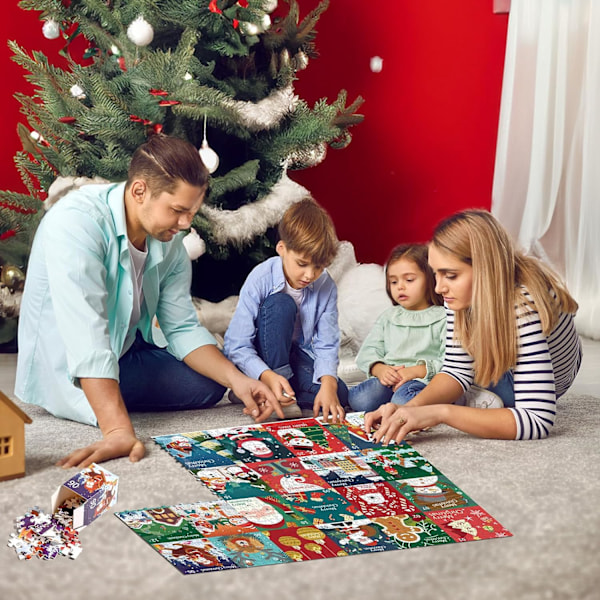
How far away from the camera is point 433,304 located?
6.34 feet

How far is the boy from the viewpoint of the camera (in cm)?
176

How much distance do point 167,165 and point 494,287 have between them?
62 cm

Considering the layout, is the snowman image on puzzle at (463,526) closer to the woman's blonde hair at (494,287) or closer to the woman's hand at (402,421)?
the woman's hand at (402,421)

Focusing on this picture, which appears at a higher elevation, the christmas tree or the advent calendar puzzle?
the christmas tree

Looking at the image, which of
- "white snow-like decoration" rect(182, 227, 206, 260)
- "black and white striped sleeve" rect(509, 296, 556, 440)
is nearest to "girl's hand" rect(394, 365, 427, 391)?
"black and white striped sleeve" rect(509, 296, 556, 440)

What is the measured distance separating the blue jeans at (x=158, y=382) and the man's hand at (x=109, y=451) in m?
0.35

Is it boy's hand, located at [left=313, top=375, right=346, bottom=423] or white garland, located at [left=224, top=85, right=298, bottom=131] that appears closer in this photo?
boy's hand, located at [left=313, top=375, right=346, bottom=423]

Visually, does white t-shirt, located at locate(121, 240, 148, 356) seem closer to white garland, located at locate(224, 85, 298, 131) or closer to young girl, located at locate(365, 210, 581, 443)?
young girl, located at locate(365, 210, 581, 443)

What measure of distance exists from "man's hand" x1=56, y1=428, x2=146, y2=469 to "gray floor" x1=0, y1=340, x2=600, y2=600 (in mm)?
18

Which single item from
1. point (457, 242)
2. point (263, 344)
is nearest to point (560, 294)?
point (457, 242)

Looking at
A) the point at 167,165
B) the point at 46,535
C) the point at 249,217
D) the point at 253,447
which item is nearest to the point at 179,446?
the point at 253,447

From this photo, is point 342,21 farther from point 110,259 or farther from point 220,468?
point 220,468

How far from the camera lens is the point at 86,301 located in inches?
57.4

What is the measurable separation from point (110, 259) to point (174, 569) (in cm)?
73
